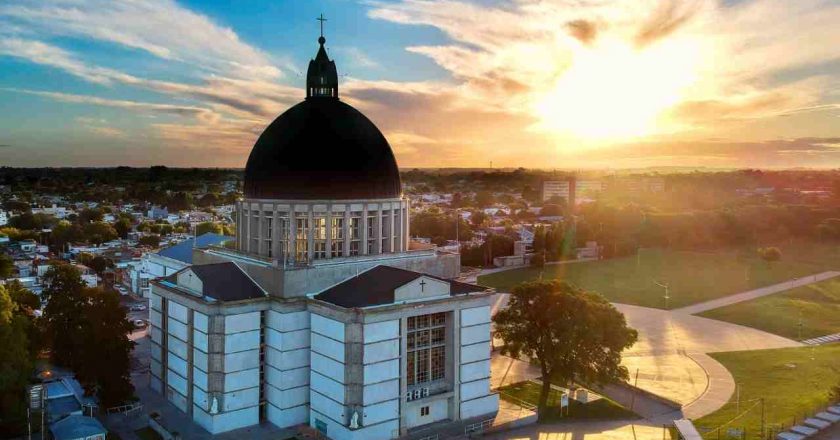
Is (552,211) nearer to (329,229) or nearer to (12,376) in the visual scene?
(329,229)

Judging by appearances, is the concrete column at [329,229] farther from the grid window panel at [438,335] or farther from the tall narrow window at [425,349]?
the grid window panel at [438,335]

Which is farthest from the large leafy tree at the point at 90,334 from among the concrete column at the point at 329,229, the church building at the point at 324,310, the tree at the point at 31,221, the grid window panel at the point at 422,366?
the tree at the point at 31,221

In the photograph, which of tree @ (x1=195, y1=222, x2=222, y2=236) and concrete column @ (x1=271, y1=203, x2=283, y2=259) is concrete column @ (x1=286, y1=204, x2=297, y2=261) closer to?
concrete column @ (x1=271, y1=203, x2=283, y2=259)

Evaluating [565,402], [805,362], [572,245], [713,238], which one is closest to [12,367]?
[565,402]

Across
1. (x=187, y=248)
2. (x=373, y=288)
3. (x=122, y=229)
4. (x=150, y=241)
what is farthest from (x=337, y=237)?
(x=122, y=229)

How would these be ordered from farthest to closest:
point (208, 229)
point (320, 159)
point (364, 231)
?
point (208, 229) → point (364, 231) → point (320, 159)
